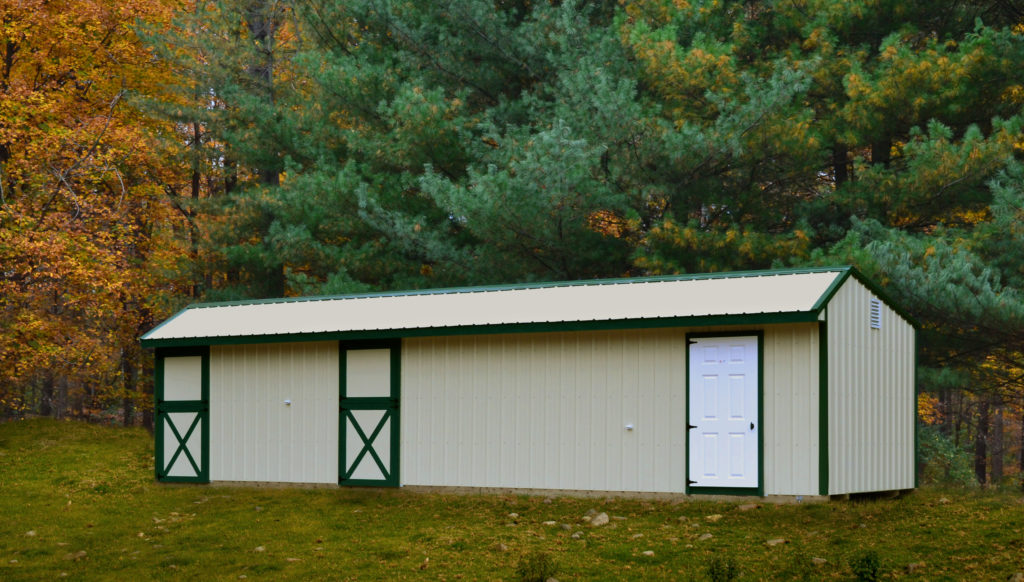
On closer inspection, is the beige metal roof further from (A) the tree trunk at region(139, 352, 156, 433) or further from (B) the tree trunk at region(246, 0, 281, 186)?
(A) the tree trunk at region(139, 352, 156, 433)

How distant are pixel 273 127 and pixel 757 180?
10623 mm

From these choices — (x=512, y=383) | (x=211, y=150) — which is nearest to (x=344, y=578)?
(x=512, y=383)

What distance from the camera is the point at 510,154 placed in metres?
21.8

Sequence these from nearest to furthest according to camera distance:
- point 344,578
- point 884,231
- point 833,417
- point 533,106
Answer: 1. point 344,578
2. point 833,417
3. point 884,231
4. point 533,106

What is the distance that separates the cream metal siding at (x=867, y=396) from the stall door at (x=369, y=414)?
18.6 ft

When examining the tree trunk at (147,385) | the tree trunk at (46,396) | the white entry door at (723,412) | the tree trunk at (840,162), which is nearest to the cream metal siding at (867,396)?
the white entry door at (723,412)

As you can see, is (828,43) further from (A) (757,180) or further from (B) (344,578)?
(B) (344,578)

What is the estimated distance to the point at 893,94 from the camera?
20328 millimetres

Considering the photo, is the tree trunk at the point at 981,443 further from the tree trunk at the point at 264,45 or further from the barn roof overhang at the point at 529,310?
the barn roof overhang at the point at 529,310

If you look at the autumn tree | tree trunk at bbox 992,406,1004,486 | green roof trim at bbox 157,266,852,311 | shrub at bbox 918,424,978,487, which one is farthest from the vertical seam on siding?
tree trunk at bbox 992,406,1004,486

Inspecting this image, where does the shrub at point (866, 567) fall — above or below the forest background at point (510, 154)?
below

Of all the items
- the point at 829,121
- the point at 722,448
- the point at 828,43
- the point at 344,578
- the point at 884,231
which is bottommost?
the point at 344,578

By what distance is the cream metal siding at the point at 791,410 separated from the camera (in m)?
12.6

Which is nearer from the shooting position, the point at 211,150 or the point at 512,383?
the point at 512,383
